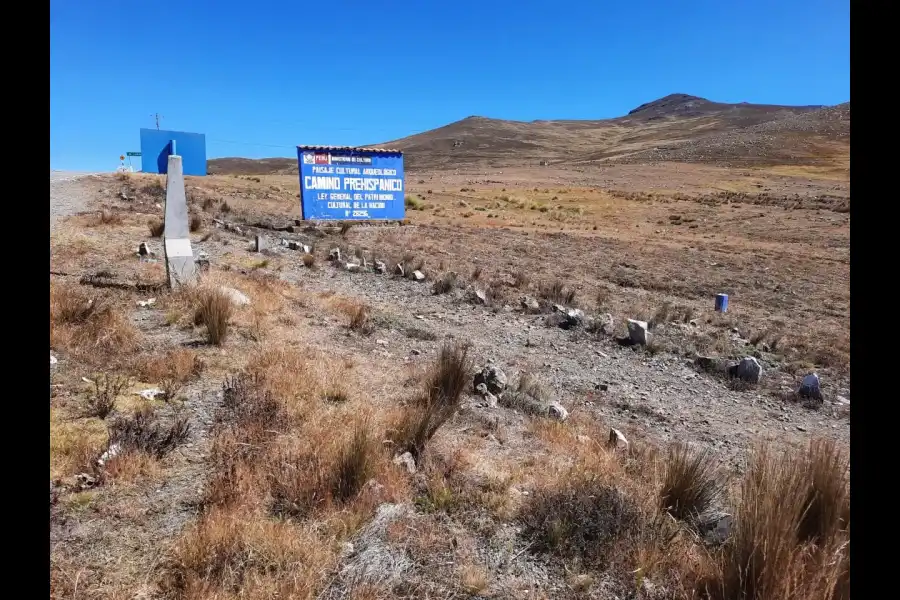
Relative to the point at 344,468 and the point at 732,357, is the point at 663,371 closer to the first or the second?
the point at 732,357

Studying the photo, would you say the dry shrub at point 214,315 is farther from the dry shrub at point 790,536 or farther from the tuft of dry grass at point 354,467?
the dry shrub at point 790,536

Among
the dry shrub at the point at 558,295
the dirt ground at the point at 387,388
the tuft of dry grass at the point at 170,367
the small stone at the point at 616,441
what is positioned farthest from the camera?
the dry shrub at the point at 558,295

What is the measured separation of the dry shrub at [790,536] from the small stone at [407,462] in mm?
1901

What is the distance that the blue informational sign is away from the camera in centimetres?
2084

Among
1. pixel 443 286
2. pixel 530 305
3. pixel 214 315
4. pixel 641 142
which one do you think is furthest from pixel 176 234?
pixel 641 142

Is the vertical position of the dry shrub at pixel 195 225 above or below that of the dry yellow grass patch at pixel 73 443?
above

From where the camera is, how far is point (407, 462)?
12.7 ft

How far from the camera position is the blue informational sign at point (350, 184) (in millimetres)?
20844

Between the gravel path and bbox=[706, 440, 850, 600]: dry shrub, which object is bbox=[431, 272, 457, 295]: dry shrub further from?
the gravel path

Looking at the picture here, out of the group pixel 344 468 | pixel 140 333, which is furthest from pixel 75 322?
pixel 344 468

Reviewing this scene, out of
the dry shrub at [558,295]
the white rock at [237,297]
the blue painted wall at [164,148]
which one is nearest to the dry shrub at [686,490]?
the white rock at [237,297]
